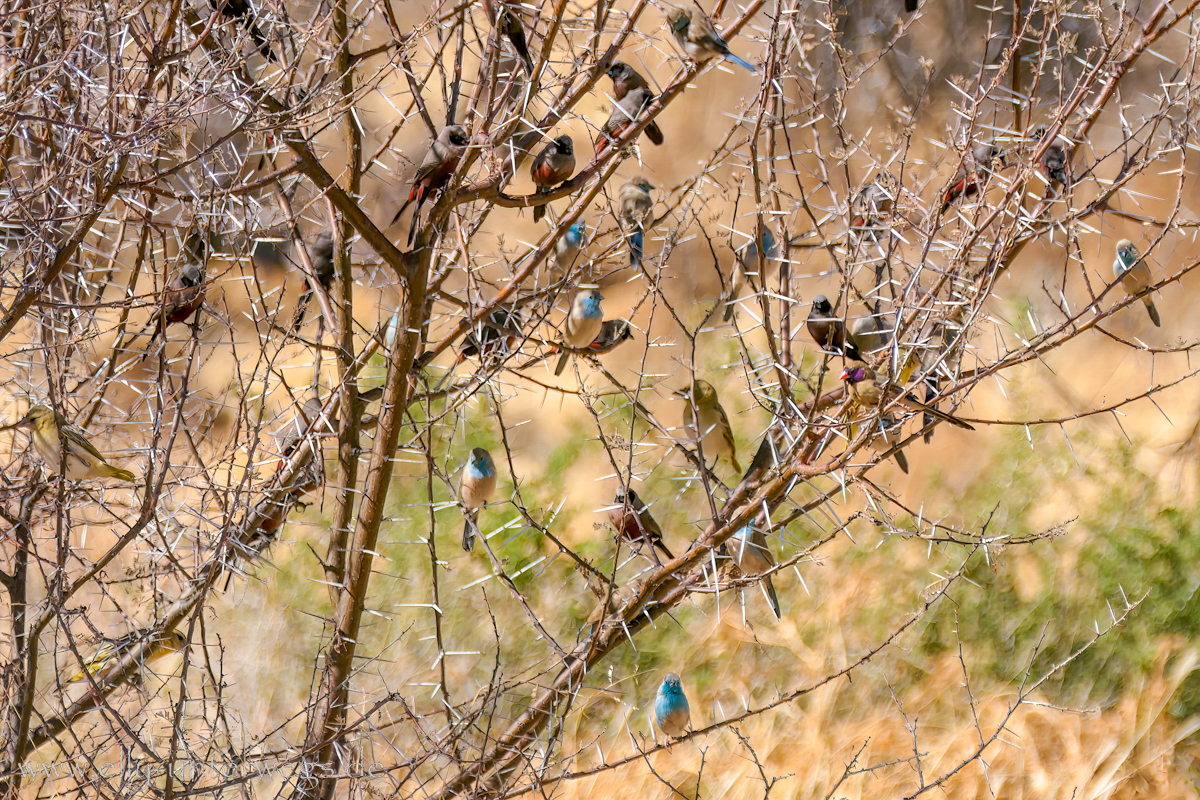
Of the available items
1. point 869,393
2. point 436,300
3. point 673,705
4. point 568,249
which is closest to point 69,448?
point 436,300

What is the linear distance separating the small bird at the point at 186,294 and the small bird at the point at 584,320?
1185 mm

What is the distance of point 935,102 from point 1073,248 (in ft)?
12.4

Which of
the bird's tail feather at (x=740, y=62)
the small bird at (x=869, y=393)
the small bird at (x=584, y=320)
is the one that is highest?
the small bird at (x=584, y=320)

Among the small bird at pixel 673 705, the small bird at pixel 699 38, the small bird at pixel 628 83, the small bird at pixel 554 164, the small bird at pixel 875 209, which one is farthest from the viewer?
the small bird at pixel 673 705

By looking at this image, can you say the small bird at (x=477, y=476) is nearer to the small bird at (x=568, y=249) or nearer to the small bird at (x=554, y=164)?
the small bird at (x=568, y=249)

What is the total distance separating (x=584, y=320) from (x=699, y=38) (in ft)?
4.72

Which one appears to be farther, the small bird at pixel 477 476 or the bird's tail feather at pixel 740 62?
the small bird at pixel 477 476

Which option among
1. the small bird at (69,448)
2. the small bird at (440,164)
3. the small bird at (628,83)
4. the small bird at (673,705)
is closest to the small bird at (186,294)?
the small bird at (69,448)

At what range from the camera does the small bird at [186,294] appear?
5.57 feet

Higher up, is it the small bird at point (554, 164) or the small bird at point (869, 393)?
the small bird at point (554, 164)

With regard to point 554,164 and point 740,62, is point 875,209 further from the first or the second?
point 554,164

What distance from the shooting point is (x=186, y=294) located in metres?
2.05

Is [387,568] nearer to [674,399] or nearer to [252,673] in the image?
[252,673]

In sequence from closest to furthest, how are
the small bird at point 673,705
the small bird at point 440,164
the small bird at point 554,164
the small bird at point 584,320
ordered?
the small bird at point 440,164 < the small bird at point 554,164 < the small bird at point 584,320 < the small bird at point 673,705
